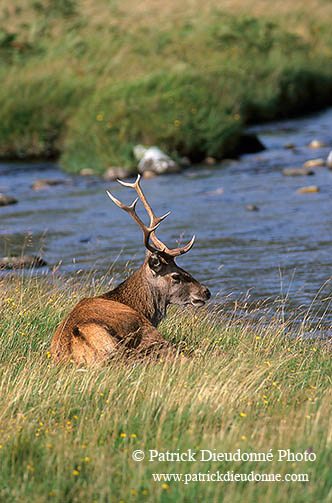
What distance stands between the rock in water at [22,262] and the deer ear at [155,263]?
12.6ft

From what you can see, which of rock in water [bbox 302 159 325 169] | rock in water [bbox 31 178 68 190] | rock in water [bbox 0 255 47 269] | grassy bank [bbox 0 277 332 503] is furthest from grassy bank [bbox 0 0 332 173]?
grassy bank [bbox 0 277 332 503]

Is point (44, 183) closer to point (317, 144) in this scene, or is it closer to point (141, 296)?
point (317, 144)

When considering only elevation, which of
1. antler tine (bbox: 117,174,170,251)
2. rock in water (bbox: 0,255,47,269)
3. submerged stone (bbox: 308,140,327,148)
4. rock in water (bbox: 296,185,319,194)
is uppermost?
antler tine (bbox: 117,174,170,251)

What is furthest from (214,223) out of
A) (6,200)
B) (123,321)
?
(123,321)

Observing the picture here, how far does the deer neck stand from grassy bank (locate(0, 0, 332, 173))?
37.0 ft

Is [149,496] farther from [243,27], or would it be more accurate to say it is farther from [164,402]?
[243,27]

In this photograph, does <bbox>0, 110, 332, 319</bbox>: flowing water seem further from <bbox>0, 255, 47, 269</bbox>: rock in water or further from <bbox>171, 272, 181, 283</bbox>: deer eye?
<bbox>171, 272, 181, 283</bbox>: deer eye

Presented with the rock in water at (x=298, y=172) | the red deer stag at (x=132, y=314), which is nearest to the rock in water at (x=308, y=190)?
the rock in water at (x=298, y=172)

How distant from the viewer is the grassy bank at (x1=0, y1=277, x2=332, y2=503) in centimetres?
442

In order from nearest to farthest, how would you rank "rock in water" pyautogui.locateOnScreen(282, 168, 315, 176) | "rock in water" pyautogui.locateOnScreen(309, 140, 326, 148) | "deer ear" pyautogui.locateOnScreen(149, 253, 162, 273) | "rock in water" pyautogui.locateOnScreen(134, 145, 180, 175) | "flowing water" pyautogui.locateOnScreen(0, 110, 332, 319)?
"deer ear" pyautogui.locateOnScreen(149, 253, 162, 273) < "flowing water" pyautogui.locateOnScreen(0, 110, 332, 319) < "rock in water" pyautogui.locateOnScreen(282, 168, 315, 176) < "rock in water" pyautogui.locateOnScreen(134, 145, 180, 175) < "rock in water" pyautogui.locateOnScreen(309, 140, 326, 148)

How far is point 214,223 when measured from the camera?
46.6 ft

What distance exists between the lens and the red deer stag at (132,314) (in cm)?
634

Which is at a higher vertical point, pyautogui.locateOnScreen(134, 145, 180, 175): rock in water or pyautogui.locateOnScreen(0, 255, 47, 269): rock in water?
pyautogui.locateOnScreen(0, 255, 47, 269): rock in water

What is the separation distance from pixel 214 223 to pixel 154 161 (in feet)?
15.5
